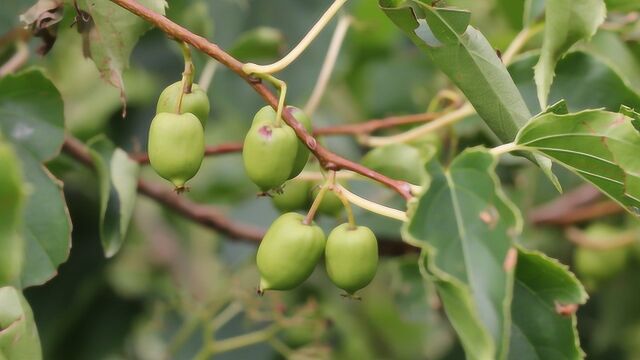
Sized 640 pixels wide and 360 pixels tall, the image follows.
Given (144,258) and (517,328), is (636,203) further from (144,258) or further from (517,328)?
(144,258)

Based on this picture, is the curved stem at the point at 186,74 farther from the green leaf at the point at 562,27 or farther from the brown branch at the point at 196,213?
the brown branch at the point at 196,213

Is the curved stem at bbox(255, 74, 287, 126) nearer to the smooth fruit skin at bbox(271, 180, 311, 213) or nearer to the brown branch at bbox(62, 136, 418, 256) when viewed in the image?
the smooth fruit skin at bbox(271, 180, 311, 213)

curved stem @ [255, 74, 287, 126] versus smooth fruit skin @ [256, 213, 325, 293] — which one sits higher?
curved stem @ [255, 74, 287, 126]

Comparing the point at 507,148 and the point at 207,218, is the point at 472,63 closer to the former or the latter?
the point at 507,148

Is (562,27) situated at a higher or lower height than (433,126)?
higher

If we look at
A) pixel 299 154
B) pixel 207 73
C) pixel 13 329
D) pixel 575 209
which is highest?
pixel 299 154

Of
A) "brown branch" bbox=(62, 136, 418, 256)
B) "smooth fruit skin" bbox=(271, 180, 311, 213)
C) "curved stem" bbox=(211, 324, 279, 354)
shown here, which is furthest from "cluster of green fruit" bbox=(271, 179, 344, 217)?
"curved stem" bbox=(211, 324, 279, 354)

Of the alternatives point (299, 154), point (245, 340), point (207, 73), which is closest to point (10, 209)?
point (299, 154)
